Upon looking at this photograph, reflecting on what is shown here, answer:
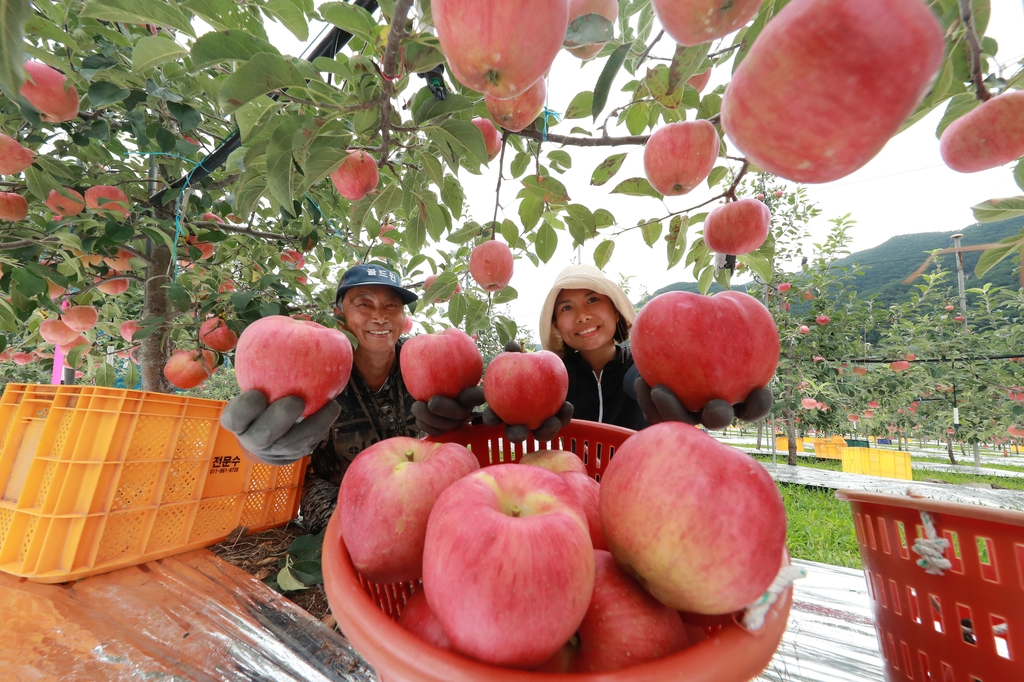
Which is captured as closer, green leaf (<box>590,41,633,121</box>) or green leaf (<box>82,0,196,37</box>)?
green leaf (<box>590,41,633,121</box>)

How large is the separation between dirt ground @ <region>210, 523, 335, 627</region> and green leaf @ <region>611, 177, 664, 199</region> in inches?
63.2

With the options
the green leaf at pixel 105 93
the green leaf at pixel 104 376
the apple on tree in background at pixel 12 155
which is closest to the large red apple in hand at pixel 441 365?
the green leaf at pixel 105 93

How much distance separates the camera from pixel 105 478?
1.51 meters

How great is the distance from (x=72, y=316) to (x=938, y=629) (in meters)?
3.53

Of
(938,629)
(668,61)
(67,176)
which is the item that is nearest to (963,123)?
(668,61)

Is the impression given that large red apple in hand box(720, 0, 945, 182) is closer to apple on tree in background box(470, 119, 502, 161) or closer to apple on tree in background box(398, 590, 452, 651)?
apple on tree in background box(398, 590, 452, 651)

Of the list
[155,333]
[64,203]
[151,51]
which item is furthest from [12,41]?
[155,333]

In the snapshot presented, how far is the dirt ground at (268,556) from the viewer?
1488mm

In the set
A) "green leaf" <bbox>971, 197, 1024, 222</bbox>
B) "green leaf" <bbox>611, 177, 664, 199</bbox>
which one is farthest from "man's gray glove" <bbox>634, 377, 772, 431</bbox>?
"green leaf" <bbox>971, 197, 1024, 222</bbox>

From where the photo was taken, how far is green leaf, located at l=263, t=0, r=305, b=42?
1.02 metres

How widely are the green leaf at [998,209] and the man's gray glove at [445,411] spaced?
140 cm

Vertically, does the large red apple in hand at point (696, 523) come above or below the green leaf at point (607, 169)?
below

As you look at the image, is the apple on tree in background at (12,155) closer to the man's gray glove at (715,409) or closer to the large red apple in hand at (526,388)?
the large red apple in hand at (526,388)

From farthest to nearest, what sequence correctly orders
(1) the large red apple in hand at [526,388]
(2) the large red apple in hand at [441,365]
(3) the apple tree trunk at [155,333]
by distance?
(3) the apple tree trunk at [155,333], (2) the large red apple in hand at [441,365], (1) the large red apple in hand at [526,388]
